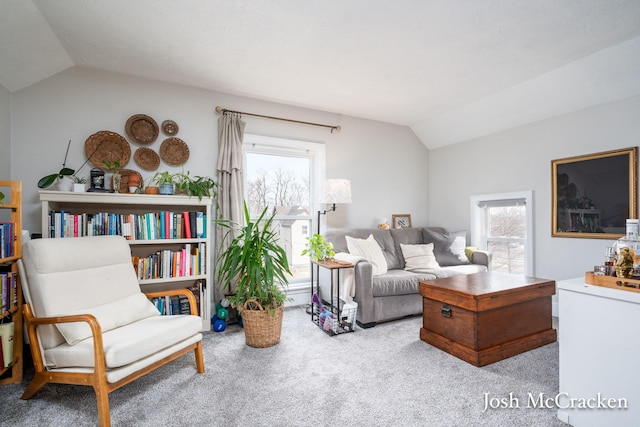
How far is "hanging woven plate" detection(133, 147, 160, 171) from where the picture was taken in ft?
10.1

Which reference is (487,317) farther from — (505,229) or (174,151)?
(174,151)

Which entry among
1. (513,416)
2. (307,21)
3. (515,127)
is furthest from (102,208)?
(515,127)

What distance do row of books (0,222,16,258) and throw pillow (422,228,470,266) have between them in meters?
4.09

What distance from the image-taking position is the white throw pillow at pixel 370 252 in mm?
3426

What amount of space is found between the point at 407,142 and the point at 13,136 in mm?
4624

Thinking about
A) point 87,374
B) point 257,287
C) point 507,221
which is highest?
point 507,221

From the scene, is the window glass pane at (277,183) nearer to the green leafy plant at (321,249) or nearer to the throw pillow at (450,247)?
the green leafy plant at (321,249)

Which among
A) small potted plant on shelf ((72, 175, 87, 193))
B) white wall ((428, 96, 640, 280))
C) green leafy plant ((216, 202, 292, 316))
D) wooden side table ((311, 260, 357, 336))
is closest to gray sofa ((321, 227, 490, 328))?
wooden side table ((311, 260, 357, 336))

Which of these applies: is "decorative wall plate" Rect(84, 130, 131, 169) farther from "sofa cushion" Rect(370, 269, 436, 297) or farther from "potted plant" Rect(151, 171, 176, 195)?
"sofa cushion" Rect(370, 269, 436, 297)

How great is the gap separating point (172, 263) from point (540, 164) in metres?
4.18

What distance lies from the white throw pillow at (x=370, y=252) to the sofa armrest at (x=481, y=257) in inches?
48.4

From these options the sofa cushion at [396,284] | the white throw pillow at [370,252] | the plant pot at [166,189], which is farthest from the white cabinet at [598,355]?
the plant pot at [166,189]

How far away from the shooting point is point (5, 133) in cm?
259

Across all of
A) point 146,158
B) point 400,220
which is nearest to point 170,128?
point 146,158
